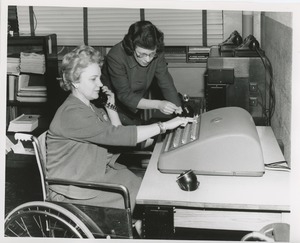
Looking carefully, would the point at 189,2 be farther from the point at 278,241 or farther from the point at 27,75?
the point at 27,75

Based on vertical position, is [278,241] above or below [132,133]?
below

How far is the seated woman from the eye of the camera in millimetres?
2104

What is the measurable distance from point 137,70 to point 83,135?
3.15 ft

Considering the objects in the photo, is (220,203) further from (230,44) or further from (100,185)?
(230,44)

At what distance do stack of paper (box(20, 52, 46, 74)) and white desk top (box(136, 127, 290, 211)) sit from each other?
246 centimetres

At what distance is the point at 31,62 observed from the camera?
4.14m

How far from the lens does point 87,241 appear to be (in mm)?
1908

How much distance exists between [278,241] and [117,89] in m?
1.50

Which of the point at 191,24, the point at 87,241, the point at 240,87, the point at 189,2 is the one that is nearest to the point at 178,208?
the point at 87,241

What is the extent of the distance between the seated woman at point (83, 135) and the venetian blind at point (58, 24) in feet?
8.31

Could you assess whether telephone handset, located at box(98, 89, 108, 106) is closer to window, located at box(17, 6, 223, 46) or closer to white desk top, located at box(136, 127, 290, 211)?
white desk top, located at box(136, 127, 290, 211)

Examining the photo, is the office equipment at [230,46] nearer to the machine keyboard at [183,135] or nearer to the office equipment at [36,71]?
the machine keyboard at [183,135]

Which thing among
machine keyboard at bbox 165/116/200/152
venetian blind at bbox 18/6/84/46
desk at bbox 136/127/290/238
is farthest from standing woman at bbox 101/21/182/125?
venetian blind at bbox 18/6/84/46

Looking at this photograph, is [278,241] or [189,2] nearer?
[278,241]
